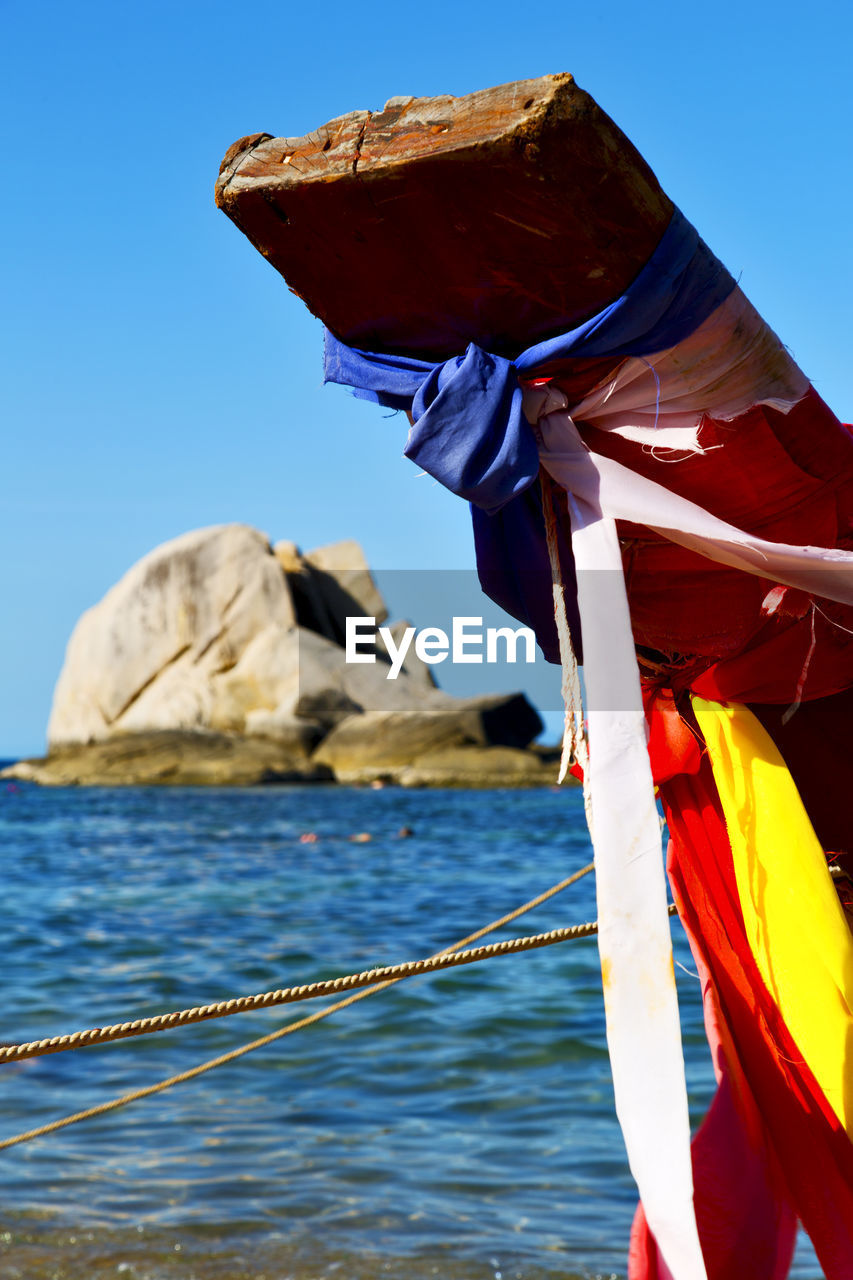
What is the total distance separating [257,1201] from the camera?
188 inches

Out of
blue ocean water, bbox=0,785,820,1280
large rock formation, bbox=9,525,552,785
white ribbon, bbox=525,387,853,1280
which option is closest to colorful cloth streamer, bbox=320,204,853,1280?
white ribbon, bbox=525,387,853,1280

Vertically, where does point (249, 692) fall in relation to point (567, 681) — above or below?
above

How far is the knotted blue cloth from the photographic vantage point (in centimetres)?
170

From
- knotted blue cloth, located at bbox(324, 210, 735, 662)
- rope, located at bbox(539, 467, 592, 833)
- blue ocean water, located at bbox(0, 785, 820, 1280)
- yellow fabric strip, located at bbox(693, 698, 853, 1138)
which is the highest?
knotted blue cloth, located at bbox(324, 210, 735, 662)

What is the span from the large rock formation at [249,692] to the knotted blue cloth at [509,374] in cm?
2828

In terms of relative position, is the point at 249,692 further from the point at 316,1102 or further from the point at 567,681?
the point at 567,681

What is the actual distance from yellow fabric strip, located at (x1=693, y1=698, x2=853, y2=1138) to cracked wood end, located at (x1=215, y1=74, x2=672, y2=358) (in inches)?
36.2

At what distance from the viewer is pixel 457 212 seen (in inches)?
66.9

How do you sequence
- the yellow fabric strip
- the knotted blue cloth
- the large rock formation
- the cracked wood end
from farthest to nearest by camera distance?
the large rock formation → the yellow fabric strip → the knotted blue cloth → the cracked wood end

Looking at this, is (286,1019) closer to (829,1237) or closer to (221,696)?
(829,1237)

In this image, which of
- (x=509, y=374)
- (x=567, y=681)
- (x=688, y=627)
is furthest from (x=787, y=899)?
(x=509, y=374)

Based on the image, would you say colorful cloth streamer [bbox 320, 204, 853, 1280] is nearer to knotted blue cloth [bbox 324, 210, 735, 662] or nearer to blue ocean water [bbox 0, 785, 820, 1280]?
knotted blue cloth [bbox 324, 210, 735, 662]

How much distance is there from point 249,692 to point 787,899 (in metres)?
31.9

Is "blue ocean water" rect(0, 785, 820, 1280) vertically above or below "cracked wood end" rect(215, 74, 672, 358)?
below
